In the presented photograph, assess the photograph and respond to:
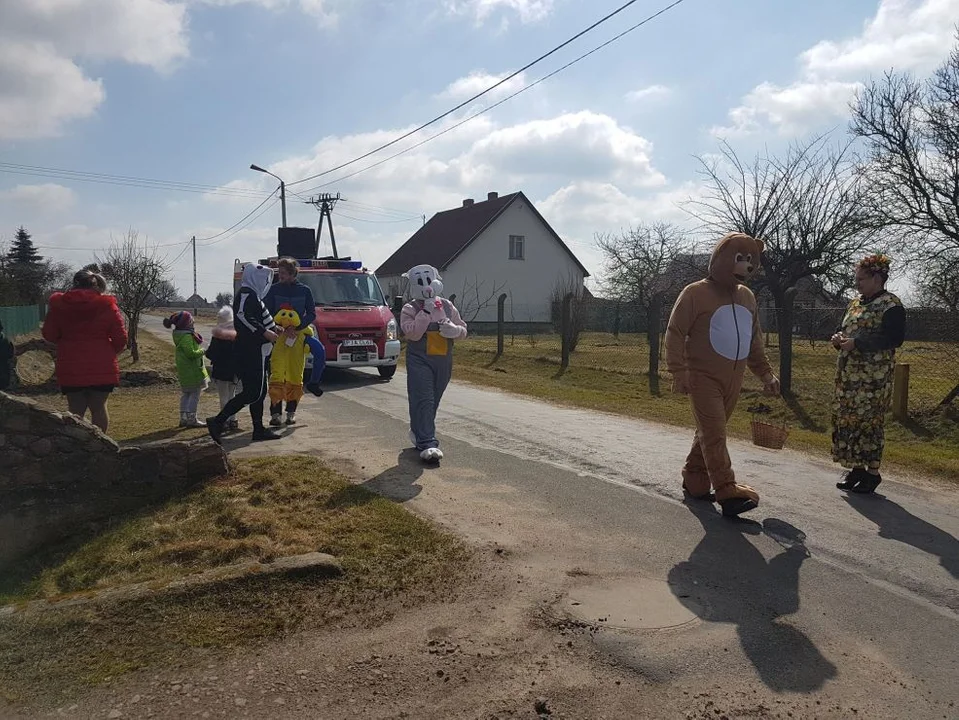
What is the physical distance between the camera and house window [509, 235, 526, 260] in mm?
43344

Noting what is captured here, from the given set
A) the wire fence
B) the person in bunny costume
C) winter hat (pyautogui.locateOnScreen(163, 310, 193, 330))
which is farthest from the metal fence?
the person in bunny costume

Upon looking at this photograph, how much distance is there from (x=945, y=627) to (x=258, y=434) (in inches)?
238

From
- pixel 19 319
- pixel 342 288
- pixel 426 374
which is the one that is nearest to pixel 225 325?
pixel 426 374

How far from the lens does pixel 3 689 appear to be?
2.92 meters

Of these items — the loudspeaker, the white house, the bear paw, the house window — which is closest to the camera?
the bear paw

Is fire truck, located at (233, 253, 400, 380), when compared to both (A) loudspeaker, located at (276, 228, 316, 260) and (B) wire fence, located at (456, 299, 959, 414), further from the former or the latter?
(B) wire fence, located at (456, 299, 959, 414)

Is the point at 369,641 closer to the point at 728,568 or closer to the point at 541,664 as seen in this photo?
the point at 541,664

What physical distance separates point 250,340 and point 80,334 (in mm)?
1491

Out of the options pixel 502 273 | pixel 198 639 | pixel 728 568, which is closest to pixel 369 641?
pixel 198 639

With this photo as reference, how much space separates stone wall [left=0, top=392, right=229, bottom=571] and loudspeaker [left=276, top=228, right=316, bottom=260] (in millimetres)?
12893

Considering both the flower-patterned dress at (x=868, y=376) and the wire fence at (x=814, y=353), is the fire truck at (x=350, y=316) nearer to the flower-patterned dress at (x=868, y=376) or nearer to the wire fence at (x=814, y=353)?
the wire fence at (x=814, y=353)

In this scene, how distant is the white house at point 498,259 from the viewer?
41.8 metres

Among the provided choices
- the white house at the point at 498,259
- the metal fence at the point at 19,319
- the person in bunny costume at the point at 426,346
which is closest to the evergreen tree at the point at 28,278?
the metal fence at the point at 19,319

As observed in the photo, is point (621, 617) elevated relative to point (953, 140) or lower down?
lower down
